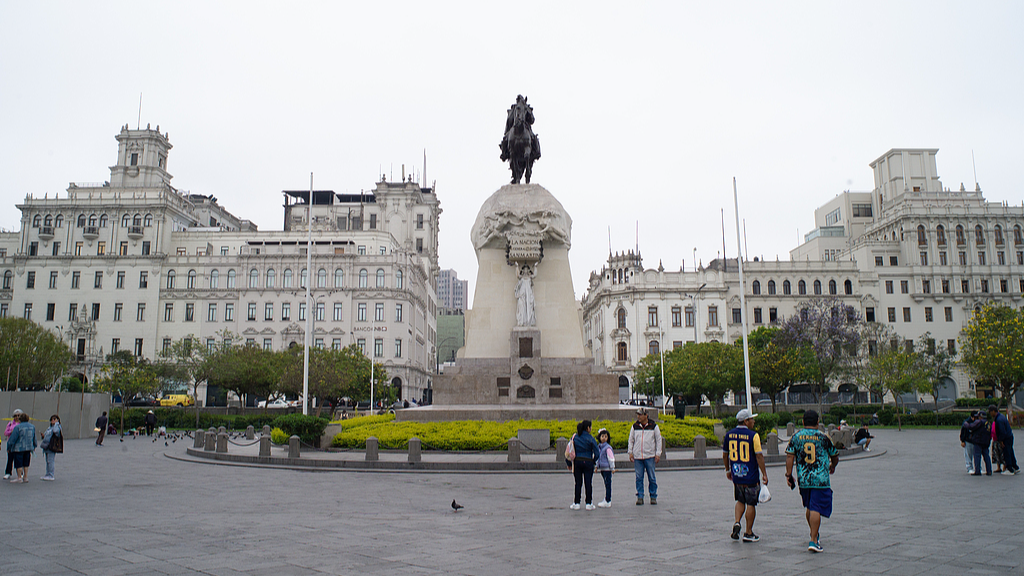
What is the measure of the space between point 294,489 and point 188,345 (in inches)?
1879

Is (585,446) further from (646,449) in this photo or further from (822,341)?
(822,341)

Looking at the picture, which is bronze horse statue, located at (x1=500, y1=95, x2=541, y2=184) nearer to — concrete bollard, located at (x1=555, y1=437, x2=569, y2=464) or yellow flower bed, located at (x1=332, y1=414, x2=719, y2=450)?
yellow flower bed, located at (x1=332, y1=414, x2=719, y2=450)

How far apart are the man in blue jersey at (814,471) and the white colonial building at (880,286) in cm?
7051

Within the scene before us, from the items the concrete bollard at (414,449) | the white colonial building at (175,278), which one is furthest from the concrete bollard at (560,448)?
the white colonial building at (175,278)

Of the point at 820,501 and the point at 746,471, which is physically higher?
the point at 746,471

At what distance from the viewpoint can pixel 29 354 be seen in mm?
50031

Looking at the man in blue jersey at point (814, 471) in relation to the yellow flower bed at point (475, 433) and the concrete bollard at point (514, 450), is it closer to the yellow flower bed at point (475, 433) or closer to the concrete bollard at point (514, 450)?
the concrete bollard at point (514, 450)

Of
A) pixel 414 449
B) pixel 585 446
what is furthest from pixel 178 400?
pixel 585 446

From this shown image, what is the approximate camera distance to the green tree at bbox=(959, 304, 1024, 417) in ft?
148

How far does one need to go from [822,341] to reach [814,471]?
5812cm

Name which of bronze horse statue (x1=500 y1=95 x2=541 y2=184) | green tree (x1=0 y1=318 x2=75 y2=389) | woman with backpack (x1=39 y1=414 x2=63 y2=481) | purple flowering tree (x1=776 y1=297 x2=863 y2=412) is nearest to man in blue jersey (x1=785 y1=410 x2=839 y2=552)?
woman with backpack (x1=39 y1=414 x2=63 y2=481)

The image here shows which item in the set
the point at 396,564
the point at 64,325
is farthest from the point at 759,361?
the point at 64,325

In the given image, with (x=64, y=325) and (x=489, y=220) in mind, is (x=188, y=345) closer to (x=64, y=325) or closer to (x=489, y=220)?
(x=64, y=325)

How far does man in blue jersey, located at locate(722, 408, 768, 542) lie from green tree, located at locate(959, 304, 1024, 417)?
44320mm
